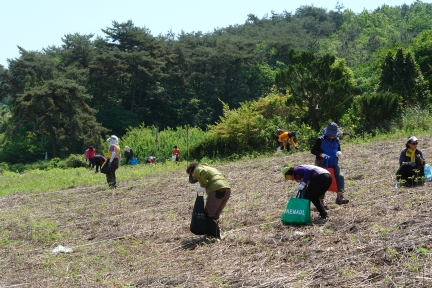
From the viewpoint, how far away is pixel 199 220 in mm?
8570

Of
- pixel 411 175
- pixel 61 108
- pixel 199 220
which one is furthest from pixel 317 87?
pixel 61 108

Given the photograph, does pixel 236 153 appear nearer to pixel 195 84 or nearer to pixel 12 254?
Answer: pixel 12 254

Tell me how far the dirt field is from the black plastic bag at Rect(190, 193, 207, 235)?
0.24m

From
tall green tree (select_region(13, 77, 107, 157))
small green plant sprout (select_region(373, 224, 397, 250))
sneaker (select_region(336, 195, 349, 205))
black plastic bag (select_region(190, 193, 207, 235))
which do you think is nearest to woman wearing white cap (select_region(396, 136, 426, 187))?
sneaker (select_region(336, 195, 349, 205))

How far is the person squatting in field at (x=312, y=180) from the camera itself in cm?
834

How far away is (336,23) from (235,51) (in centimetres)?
7484

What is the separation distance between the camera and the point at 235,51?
58.5 meters

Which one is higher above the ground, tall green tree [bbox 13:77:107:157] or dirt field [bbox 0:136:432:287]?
tall green tree [bbox 13:77:107:157]

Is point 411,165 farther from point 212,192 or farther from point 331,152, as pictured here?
point 212,192

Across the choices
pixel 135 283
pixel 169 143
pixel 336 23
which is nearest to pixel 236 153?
pixel 169 143

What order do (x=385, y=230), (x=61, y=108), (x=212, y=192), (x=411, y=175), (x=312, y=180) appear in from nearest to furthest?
(x=385, y=230)
(x=312, y=180)
(x=212, y=192)
(x=411, y=175)
(x=61, y=108)

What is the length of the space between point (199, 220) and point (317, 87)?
54.4 feet

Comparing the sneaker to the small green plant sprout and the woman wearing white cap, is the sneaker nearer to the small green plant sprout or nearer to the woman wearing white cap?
the woman wearing white cap

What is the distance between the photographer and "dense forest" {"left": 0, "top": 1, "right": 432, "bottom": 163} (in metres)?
24.8
